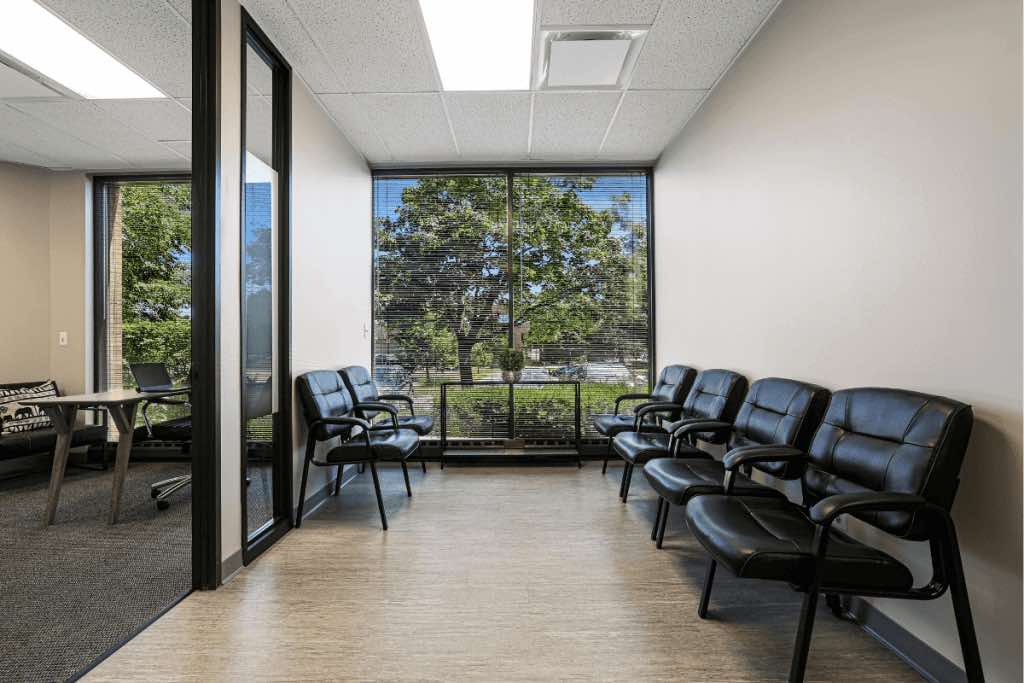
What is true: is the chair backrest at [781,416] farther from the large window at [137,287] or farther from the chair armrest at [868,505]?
the large window at [137,287]

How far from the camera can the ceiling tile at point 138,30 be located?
214cm

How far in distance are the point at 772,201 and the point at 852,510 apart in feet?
5.07

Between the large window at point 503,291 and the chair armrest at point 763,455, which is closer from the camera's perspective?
the chair armrest at point 763,455

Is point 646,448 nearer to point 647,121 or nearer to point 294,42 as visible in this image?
point 647,121

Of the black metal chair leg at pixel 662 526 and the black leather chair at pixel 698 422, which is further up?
the black leather chair at pixel 698 422

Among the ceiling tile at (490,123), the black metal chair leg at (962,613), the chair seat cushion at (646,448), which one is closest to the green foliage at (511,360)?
the chair seat cushion at (646,448)

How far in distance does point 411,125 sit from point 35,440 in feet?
11.4

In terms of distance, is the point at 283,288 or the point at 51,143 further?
the point at 51,143

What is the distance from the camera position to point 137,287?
4262mm

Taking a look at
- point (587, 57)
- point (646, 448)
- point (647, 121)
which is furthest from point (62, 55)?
point (646, 448)

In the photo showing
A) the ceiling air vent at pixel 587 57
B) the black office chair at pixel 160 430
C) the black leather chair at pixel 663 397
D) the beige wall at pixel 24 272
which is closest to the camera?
the ceiling air vent at pixel 587 57

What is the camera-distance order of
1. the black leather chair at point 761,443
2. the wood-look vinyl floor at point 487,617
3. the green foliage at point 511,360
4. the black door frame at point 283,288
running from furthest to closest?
1. the green foliage at point 511,360
2. the black door frame at point 283,288
3. the black leather chair at point 761,443
4. the wood-look vinyl floor at point 487,617

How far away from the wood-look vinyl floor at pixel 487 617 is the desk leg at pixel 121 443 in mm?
1080

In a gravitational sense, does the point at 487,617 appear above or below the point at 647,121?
below
